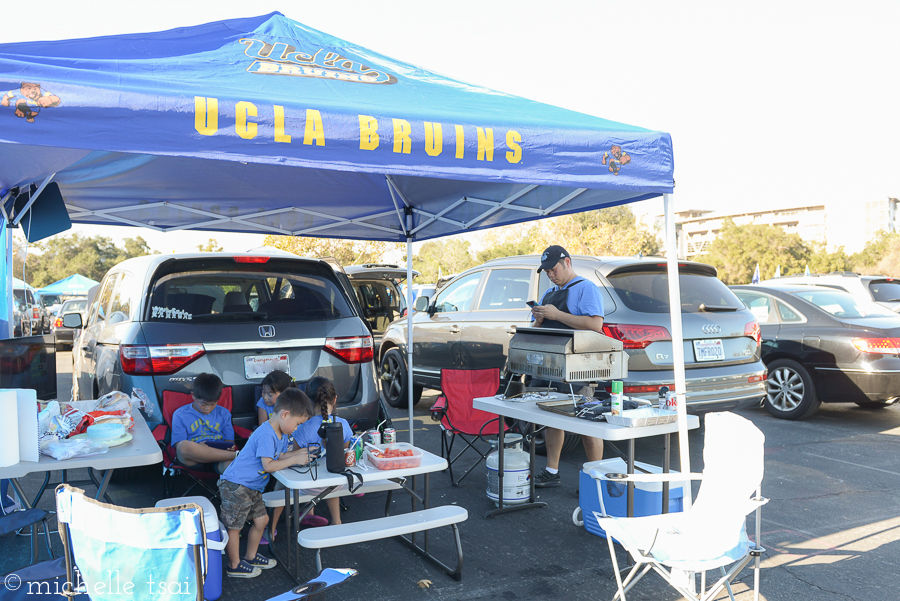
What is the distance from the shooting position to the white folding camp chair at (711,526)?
2.75 metres

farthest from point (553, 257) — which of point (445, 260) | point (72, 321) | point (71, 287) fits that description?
point (445, 260)

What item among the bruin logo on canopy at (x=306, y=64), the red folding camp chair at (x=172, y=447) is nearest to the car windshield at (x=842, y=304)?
the bruin logo on canopy at (x=306, y=64)

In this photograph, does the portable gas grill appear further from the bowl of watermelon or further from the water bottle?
the bowl of watermelon

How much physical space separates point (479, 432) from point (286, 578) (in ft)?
6.81

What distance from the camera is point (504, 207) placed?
5223 millimetres

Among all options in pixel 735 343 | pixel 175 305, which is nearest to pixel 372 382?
pixel 175 305

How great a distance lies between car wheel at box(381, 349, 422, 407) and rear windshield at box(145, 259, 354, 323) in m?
3.76

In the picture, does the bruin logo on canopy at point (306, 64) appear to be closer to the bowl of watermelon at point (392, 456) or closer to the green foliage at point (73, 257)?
the bowl of watermelon at point (392, 456)

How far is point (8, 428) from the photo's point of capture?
2.75m

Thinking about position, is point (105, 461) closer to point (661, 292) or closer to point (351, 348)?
point (351, 348)

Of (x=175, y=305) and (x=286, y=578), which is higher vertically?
(x=175, y=305)

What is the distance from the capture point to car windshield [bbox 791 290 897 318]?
761 centimetres

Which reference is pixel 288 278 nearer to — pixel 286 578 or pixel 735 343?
pixel 286 578

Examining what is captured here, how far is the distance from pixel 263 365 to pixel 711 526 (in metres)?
2.95
